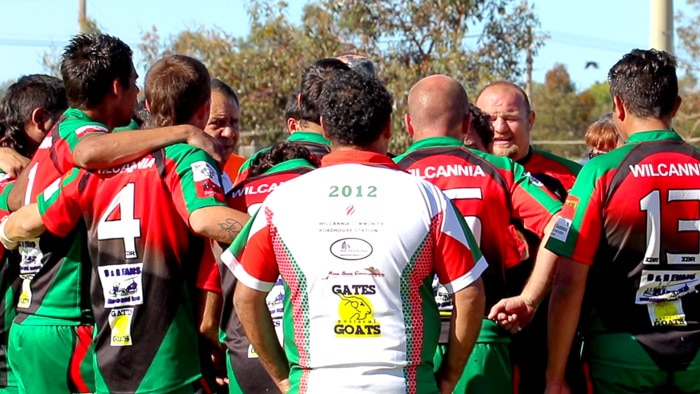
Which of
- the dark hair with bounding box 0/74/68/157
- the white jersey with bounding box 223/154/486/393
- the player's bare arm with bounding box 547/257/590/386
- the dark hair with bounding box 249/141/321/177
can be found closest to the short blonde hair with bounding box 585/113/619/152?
the player's bare arm with bounding box 547/257/590/386

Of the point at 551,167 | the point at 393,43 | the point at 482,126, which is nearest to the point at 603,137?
the point at 551,167

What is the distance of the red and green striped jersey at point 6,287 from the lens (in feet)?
21.4

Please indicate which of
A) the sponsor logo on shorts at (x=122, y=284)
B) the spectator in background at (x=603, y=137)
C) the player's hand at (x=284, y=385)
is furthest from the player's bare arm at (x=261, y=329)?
the spectator in background at (x=603, y=137)

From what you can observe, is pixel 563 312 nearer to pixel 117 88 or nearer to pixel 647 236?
pixel 647 236

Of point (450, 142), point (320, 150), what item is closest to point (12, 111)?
point (320, 150)

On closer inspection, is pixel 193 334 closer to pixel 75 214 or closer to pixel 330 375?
pixel 75 214

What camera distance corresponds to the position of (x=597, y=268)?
17.0ft

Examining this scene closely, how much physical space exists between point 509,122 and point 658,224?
2.24 m

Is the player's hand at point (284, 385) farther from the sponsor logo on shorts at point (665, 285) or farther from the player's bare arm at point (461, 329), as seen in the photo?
the sponsor logo on shorts at point (665, 285)

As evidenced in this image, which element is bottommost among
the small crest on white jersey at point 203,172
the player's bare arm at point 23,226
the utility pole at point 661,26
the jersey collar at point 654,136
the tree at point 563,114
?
the tree at point 563,114

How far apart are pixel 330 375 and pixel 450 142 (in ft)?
5.85

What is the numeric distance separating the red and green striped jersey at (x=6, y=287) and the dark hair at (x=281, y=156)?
175cm

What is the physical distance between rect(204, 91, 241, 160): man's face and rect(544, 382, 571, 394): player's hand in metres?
2.55

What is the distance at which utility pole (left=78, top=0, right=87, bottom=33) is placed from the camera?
26.2 metres
